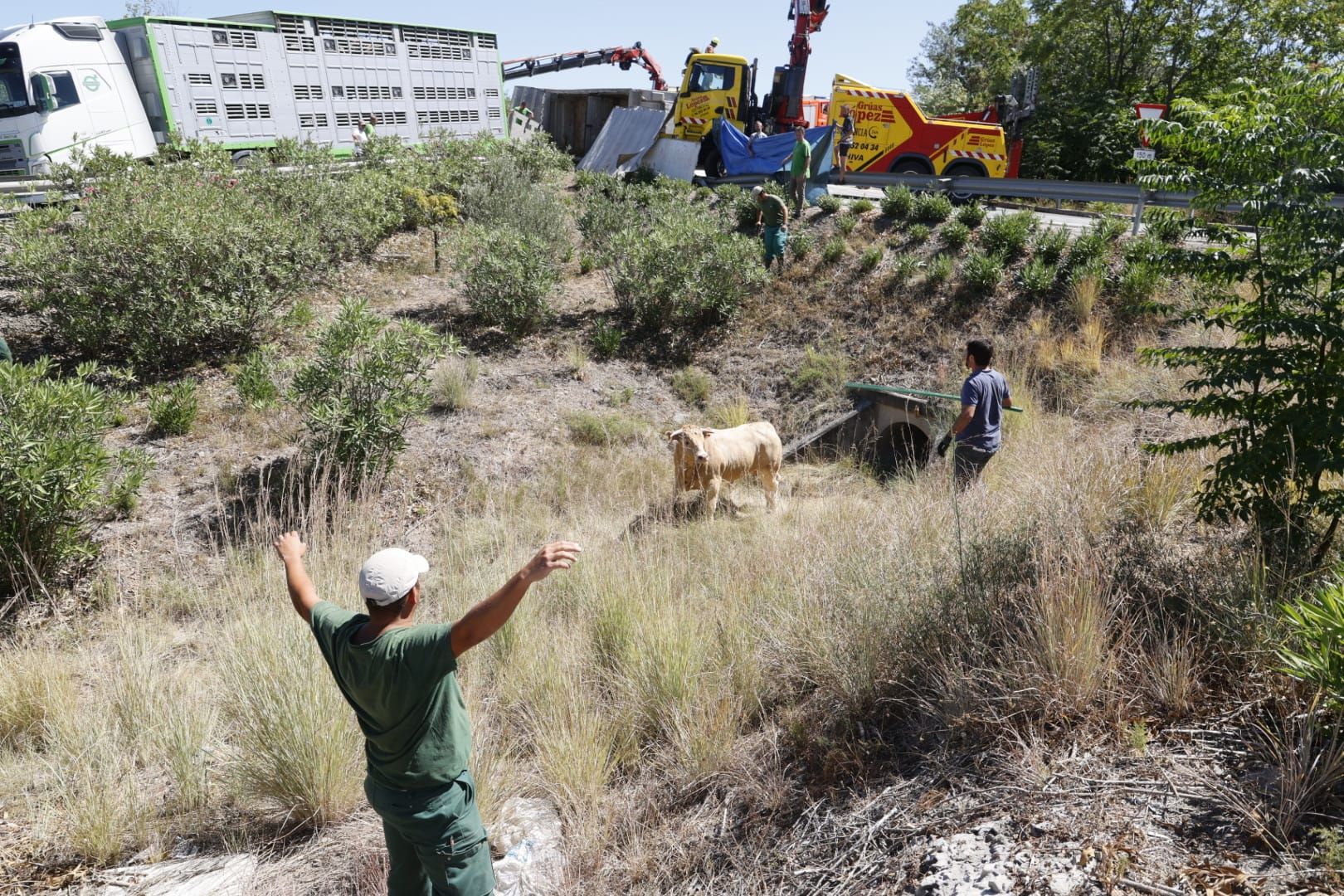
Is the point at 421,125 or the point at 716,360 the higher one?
the point at 421,125

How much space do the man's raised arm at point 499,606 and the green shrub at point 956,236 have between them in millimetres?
11888

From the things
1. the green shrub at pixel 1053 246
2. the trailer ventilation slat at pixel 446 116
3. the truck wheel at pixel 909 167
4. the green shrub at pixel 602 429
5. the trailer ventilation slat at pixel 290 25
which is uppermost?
the trailer ventilation slat at pixel 290 25

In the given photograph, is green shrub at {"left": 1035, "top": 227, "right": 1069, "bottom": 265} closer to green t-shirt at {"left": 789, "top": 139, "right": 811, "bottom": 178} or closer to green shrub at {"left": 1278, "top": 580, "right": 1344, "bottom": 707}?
green t-shirt at {"left": 789, "top": 139, "right": 811, "bottom": 178}

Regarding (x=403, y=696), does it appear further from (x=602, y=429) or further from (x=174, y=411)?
(x=174, y=411)

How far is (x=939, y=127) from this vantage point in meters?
17.4

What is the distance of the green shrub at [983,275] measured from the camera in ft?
38.6

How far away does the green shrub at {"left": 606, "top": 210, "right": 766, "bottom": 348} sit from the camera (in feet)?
41.5

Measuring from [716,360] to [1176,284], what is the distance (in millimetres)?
6206

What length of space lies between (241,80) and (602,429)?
14186mm

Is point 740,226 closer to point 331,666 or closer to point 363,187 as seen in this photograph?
point 363,187

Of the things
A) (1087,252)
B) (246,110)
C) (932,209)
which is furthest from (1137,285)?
(246,110)

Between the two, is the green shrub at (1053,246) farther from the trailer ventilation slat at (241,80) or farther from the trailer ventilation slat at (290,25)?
the trailer ventilation slat at (290,25)

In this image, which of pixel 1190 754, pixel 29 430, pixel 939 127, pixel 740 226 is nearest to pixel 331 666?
pixel 1190 754

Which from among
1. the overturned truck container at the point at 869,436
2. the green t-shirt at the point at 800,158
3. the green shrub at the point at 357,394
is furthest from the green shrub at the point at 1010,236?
the green shrub at the point at 357,394
